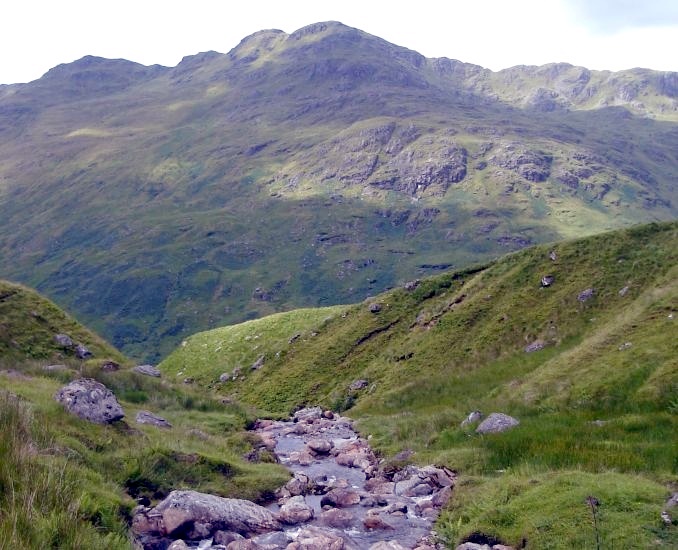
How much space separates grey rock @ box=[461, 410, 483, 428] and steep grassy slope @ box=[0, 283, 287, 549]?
30.7 feet

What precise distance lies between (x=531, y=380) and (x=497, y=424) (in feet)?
22.6

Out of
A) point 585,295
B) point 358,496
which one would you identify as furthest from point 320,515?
point 585,295

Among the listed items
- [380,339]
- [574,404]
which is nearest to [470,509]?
[574,404]

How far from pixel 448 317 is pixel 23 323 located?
3080 centimetres

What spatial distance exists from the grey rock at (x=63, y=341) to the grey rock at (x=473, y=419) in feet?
82.0

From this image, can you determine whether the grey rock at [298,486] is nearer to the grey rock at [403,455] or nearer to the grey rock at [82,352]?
the grey rock at [403,455]

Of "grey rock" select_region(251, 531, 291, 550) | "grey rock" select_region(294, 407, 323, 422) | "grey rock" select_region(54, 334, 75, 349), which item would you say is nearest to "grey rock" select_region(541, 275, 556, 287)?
"grey rock" select_region(294, 407, 323, 422)

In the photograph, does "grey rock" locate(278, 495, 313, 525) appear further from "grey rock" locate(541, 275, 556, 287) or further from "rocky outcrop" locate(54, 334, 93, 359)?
"grey rock" locate(541, 275, 556, 287)

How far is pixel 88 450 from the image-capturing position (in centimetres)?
1658

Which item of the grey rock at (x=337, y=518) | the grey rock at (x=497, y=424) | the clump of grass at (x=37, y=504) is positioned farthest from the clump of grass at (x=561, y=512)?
the clump of grass at (x=37, y=504)

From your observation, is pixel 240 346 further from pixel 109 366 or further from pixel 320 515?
pixel 320 515

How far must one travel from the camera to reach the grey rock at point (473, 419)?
25.9 meters

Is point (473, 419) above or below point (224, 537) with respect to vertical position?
below

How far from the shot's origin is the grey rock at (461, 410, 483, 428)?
25944 millimetres
